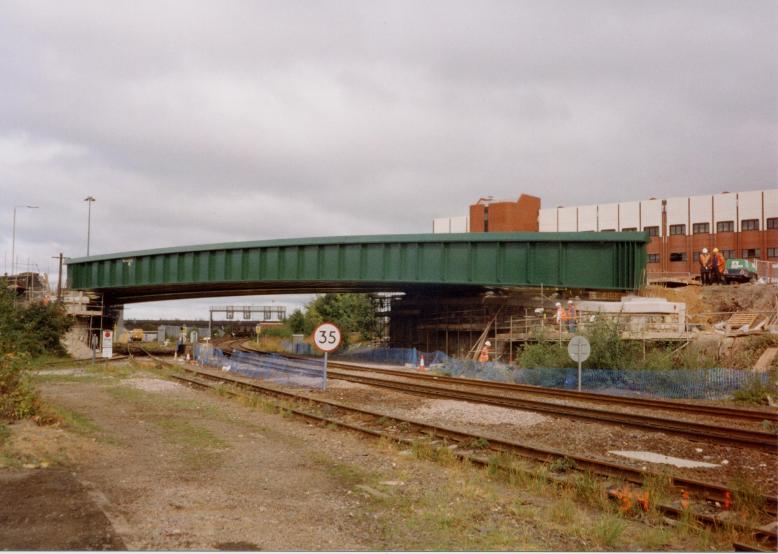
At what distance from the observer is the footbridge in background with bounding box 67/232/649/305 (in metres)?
37.0

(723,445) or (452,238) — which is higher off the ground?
(452,238)

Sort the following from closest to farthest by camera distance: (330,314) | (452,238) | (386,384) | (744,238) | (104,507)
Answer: (104,507) → (386,384) → (452,238) → (744,238) → (330,314)

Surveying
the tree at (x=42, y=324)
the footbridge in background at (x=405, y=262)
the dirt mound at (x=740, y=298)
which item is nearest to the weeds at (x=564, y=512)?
the footbridge in background at (x=405, y=262)

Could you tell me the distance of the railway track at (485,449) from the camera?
792cm

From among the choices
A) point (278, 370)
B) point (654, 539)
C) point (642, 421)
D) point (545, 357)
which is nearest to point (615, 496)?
point (654, 539)

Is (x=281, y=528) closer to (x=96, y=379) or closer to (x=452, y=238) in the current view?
(x=96, y=379)

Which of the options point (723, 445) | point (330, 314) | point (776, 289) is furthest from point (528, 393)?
point (330, 314)

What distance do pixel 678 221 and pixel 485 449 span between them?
6425cm

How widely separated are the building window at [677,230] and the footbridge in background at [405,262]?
33488 millimetres

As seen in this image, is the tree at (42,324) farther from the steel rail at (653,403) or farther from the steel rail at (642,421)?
→ the steel rail at (642,421)

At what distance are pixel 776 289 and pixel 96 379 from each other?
35098 millimetres

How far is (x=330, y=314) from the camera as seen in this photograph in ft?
224

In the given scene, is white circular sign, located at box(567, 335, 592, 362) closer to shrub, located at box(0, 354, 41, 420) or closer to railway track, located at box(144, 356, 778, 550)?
railway track, located at box(144, 356, 778, 550)

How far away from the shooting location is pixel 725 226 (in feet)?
215
